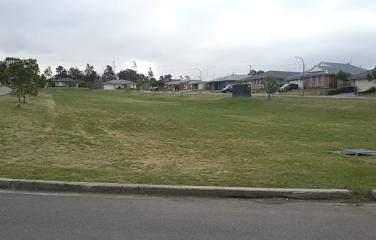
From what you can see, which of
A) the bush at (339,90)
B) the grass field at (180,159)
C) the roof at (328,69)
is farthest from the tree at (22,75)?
the roof at (328,69)

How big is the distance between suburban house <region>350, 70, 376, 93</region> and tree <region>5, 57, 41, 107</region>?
5583 centimetres

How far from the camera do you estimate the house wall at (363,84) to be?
3012 inches

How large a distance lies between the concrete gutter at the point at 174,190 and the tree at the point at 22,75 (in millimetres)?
25273

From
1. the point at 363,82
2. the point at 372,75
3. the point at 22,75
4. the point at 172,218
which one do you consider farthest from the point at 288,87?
the point at 172,218

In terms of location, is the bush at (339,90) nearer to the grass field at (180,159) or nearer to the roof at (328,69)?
the roof at (328,69)

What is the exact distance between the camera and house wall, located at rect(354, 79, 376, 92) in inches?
3012

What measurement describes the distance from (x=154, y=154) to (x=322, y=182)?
16.8 ft

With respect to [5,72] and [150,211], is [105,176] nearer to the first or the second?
[150,211]

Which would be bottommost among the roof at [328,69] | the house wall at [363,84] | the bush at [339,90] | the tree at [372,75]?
the bush at [339,90]

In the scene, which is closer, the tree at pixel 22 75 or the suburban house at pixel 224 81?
the tree at pixel 22 75

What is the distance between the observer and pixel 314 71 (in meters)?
103

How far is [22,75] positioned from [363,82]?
60257 mm

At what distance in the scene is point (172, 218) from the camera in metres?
6.83

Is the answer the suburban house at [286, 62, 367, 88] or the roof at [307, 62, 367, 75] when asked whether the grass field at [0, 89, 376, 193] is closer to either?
the suburban house at [286, 62, 367, 88]
